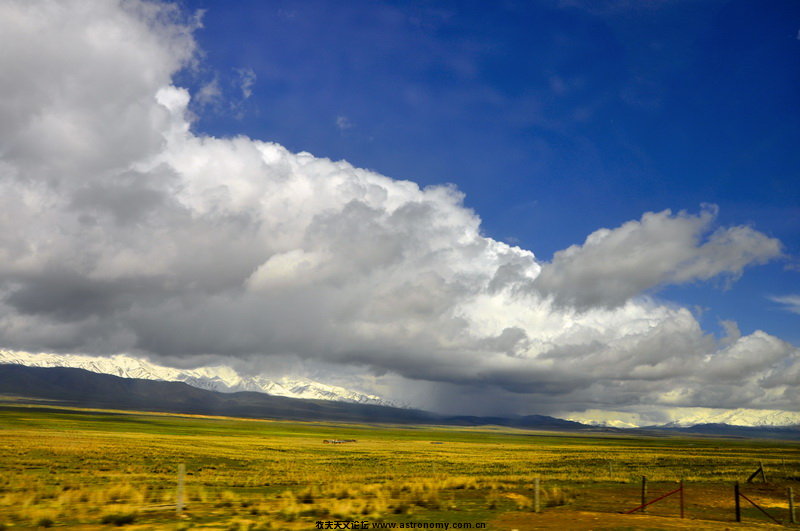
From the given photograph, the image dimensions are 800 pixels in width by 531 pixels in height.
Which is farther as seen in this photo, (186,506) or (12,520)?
(186,506)

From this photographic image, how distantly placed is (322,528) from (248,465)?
35508mm

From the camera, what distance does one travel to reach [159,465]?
144 ft

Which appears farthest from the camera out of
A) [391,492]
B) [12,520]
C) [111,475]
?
[111,475]

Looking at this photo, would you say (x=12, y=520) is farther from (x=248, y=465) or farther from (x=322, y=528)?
(x=248, y=465)

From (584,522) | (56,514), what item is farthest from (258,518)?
(584,522)

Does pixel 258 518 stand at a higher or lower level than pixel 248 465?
higher

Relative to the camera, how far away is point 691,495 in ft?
106

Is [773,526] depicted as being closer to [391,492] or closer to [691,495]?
[691,495]

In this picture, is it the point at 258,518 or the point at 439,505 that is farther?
the point at 439,505

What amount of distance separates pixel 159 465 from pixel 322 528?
3212cm

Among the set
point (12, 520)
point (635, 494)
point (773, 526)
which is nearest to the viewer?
point (12, 520)

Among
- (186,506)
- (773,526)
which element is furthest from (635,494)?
(186,506)

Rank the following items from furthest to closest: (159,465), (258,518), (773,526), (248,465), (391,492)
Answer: (248,465) → (159,465) → (391,492) → (773,526) → (258,518)

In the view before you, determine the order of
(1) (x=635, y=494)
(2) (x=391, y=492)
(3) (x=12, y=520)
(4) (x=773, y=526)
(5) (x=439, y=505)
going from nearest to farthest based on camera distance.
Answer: (3) (x=12, y=520)
(4) (x=773, y=526)
(5) (x=439, y=505)
(2) (x=391, y=492)
(1) (x=635, y=494)
